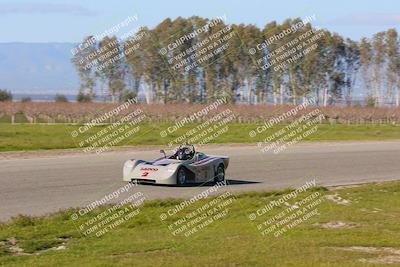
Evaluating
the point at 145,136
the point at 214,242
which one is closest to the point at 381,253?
the point at 214,242

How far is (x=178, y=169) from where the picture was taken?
19.1m

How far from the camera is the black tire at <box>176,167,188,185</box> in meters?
19.2

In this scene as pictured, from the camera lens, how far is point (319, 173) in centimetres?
2388

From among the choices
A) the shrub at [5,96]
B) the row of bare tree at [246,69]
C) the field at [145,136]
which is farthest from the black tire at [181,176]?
the shrub at [5,96]

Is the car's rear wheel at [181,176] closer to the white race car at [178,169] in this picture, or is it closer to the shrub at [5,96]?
the white race car at [178,169]

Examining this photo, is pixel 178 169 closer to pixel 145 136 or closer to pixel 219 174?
pixel 219 174

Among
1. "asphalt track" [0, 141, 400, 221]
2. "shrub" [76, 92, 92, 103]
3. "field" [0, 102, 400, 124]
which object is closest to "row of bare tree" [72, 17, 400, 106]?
"shrub" [76, 92, 92, 103]

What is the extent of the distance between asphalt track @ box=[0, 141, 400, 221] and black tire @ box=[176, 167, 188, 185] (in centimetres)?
27

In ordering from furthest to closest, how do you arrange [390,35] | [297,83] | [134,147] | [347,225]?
[390,35]
[297,83]
[134,147]
[347,225]

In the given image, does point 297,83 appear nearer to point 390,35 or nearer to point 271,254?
point 390,35

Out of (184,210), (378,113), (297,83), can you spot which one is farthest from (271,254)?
(297,83)

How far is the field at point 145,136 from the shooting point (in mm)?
32750

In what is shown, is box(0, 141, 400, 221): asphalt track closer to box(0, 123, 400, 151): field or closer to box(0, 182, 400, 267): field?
box(0, 182, 400, 267): field

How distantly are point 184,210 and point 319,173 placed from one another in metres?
9.81
